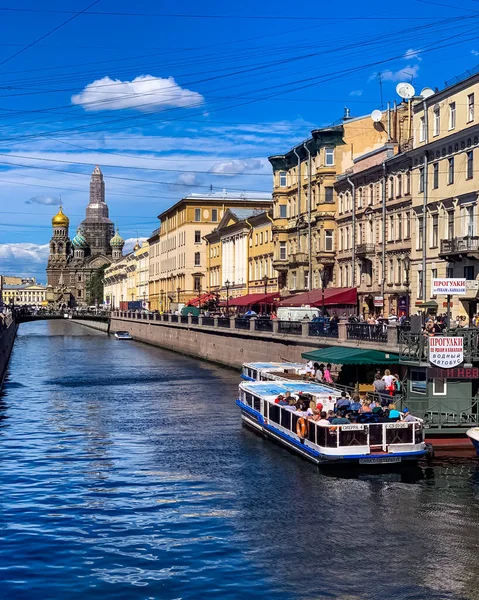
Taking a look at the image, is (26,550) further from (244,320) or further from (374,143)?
(374,143)

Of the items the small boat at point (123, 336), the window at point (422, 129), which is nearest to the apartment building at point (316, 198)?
the window at point (422, 129)

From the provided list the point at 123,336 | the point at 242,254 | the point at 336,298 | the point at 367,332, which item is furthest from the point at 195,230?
the point at 367,332

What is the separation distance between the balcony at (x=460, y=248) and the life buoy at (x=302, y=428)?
→ 787 inches

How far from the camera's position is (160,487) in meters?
26.4

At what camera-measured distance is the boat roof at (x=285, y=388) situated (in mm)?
34394

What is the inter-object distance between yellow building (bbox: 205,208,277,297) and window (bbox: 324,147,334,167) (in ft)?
40.1

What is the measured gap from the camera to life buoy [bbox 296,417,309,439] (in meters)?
29.7

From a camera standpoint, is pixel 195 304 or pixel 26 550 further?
pixel 195 304

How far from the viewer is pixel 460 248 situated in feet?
158

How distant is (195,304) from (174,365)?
3429 centimetres

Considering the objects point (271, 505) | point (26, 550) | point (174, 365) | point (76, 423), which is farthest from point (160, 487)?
point (174, 365)

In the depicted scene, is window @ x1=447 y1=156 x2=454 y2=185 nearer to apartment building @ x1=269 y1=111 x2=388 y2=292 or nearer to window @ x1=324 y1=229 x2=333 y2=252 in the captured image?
apartment building @ x1=269 y1=111 x2=388 y2=292

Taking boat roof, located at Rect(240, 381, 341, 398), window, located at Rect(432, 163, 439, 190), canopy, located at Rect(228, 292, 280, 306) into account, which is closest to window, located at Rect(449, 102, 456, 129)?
window, located at Rect(432, 163, 439, 190)

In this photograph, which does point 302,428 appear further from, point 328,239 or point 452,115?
point 328,239
